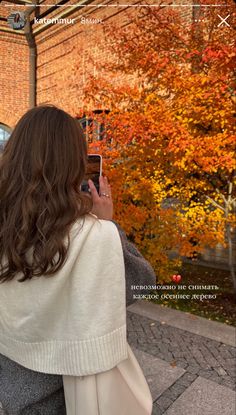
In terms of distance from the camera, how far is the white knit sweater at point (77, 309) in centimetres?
104

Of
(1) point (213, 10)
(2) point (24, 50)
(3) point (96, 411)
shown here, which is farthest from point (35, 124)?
(2) point (24, 50)

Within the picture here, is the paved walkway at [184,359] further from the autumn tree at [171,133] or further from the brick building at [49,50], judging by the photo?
the brick building at [49,50]

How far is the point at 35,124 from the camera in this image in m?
1.08

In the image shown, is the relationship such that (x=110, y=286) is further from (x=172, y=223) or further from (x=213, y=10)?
(x=213, y=10)

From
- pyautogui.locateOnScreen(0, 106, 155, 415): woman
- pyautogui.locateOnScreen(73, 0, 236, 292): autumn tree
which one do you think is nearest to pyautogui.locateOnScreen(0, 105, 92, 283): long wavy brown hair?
pyautogui.locateOnScreen(0, 106, 155, 415): woman

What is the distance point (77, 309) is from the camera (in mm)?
1045

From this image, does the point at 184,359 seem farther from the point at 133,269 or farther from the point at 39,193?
the point at 39,193

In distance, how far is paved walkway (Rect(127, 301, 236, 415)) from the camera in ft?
8.57

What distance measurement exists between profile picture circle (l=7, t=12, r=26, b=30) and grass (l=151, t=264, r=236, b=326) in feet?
32.2

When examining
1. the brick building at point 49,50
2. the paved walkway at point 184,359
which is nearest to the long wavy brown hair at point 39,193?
the paved walkway at point 184,359

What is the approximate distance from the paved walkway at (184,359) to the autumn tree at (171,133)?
98cm

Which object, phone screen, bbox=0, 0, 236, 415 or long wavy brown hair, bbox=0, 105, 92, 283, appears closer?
long wavy brown hair, bbox=0, 105, 92, 283

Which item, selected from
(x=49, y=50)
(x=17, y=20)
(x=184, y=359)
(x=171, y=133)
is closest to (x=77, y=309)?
(x=184, y=359)

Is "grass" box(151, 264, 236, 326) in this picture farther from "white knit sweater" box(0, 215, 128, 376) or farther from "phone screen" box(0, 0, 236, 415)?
"white knit sweater" box(0, 215, 128, 376)
